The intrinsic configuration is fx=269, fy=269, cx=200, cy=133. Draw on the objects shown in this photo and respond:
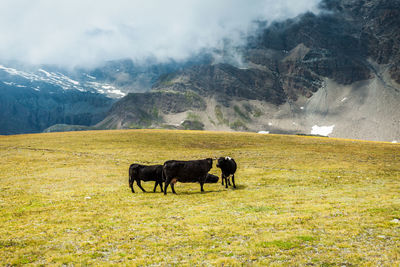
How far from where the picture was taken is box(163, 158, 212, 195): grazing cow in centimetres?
2597

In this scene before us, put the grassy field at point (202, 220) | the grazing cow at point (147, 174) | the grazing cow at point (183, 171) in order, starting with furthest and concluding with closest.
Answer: the grazing cow at point (147, 174) < the grazing cow at point (183, 171) < the grassy field at point (202, 220)

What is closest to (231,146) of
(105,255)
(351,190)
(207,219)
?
(351,190)

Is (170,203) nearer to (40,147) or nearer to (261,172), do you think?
(261,172)

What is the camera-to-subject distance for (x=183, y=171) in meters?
26.2

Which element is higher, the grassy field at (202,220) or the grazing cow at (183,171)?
the grazing cow at (183,171)

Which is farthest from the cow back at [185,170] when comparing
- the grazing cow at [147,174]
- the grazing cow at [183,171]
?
the grazing cow at [147,174]

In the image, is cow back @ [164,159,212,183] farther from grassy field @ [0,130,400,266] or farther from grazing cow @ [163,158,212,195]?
grassy field @ [0,130,400,266]

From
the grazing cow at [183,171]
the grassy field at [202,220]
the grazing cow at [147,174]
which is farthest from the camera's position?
the grazing cow at [147,174]

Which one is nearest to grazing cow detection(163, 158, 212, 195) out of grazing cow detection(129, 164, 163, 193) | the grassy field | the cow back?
the cow back

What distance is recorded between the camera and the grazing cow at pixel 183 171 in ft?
85.2

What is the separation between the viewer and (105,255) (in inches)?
473

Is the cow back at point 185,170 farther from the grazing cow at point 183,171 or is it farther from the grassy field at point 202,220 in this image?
the grassy field at point 202,220

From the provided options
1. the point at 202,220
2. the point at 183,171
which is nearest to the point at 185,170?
the point at 183,171

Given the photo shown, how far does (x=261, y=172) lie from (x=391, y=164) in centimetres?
2688
